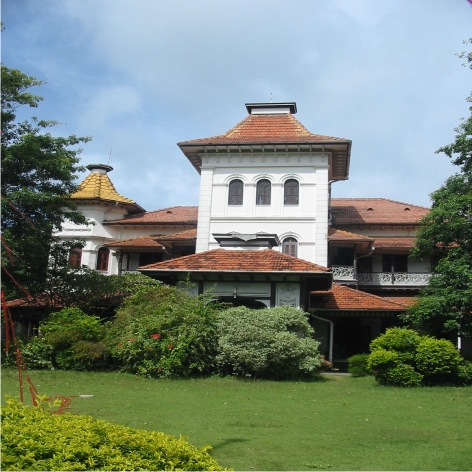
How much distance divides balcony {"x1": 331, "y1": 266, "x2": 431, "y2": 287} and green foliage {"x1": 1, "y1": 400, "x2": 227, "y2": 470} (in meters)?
24.1

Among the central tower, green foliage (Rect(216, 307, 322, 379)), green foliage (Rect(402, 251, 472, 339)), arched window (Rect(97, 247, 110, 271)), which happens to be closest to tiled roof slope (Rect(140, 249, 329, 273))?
green foliage (Rect(216, 307, 322, 379))

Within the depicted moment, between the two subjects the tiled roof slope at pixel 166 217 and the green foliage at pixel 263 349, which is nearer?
the green foliage at pixel 263 349

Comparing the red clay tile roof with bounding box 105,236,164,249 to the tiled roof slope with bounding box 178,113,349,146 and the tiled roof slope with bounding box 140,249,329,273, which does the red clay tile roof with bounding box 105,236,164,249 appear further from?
the tiled roof slope with bounding box 140,249,329,273

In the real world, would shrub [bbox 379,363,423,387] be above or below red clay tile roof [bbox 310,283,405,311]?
below

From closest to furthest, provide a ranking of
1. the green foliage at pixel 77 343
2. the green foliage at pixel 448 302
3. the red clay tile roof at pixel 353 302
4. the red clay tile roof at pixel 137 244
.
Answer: the green foliage at pixel 77 343, the green foliage at pixel 448 302, the red clay tile roof at pixel 353 302, the red clay tile roof at pixel 137 244

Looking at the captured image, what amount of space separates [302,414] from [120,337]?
28.7ft

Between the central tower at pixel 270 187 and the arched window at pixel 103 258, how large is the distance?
25.5 ft

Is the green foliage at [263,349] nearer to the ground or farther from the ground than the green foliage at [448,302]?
nearer to the ground

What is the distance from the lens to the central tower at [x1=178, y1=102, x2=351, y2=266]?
28.8 meters

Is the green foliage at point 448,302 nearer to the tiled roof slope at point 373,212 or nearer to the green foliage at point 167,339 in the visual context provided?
the green foliage at point 167,339

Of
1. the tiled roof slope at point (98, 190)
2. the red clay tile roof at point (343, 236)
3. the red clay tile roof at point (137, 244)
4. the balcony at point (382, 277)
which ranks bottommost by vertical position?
the balcony at point (382, 277)

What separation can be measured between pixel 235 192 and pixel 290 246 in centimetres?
402

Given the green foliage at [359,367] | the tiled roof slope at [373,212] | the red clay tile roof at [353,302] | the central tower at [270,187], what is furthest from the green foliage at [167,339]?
the tiled roof slope at [373,212]

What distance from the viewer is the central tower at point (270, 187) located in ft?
94.5
